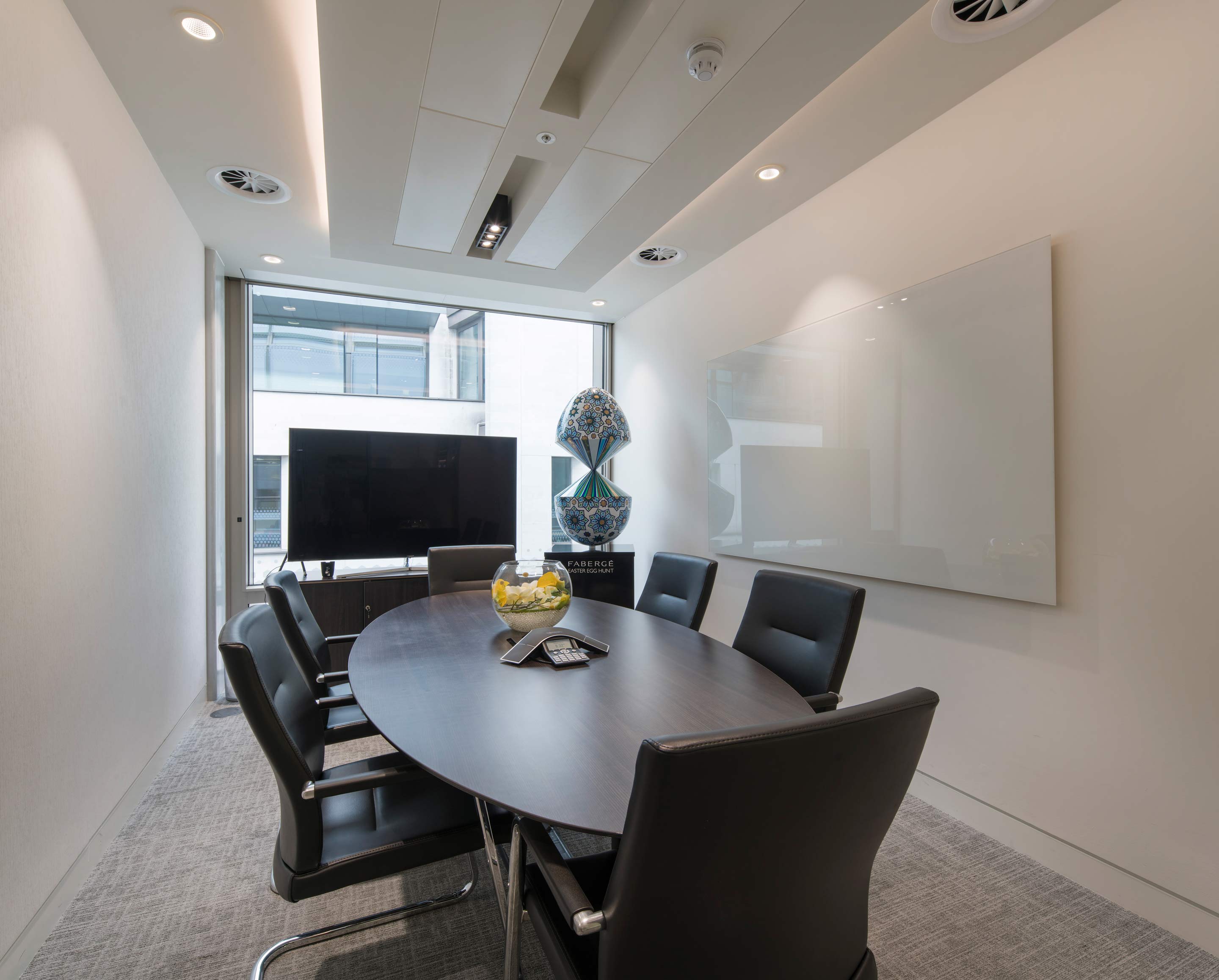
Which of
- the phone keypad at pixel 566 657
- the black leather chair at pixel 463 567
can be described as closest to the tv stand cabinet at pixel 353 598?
the black leather chair at pixel 463 567

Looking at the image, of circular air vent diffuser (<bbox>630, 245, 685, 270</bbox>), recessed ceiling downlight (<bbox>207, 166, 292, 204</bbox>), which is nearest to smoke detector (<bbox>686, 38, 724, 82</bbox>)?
circular air vent diffuser (<bbox>630, 245, 685, 270</bbox>)

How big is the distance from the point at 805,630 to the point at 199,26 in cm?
281

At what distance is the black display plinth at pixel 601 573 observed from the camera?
421cm

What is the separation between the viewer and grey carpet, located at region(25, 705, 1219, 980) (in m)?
1.63

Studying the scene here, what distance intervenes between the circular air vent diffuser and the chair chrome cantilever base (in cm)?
331

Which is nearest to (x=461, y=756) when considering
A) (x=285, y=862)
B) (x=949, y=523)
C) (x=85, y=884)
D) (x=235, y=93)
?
(x=285, y=862)

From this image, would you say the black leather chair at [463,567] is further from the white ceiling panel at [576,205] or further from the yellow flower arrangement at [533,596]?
the white ceiling panel at [576,205]

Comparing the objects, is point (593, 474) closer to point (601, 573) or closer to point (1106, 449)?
point (601, 573)

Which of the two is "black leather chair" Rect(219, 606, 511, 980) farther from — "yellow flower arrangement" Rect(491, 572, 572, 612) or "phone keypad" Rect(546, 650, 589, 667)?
"yellow flower arrangement" Rect(491, 572, 572, 612)

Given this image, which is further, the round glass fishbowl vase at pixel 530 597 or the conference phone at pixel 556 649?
the round glass fishbowl vase at pixel 530 597

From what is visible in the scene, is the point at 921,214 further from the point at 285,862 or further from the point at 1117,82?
the point at 285,862

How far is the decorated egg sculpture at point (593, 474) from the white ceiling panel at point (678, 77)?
6.77ft

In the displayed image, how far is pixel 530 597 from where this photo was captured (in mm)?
2068

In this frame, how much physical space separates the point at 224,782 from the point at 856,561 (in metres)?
3.05
